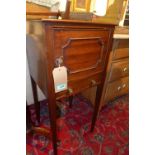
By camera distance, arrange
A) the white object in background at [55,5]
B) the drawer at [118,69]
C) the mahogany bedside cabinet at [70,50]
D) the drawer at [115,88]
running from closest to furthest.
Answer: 1. the mahogany bedside cabinet at [70,50]
2. the white object in background at [55,5]
3. the drawer at [118,69]
4. the drawer at [115,88]

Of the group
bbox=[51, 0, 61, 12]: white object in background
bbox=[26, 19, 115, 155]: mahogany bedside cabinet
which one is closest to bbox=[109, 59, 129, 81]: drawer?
bbox=[26, 19, 115, 155]: mahogany bedside cabinet

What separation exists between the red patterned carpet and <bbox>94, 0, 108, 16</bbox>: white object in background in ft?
3.37

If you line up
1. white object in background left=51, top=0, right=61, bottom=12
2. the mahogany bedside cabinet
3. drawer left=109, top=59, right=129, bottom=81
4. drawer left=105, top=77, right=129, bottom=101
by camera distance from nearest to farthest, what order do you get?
the mahogany bedside cabinet, white object in background left=51, top=0, right=61, bottom=12, drawer left=109, top=59, right=129, bottom=81, drawer left=105, top=77, right=129, bottom=101

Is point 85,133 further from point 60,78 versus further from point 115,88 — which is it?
point 60,78

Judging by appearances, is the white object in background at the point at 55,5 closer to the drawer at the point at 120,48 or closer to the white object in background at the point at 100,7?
the white object in background at the point at 100,7

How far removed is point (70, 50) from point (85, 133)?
0.92 m

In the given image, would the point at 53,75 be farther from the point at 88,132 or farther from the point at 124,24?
the point at 124,24

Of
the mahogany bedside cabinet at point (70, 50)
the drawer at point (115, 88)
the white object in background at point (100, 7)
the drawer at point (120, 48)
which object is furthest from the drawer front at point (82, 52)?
the white object in background at point (100, 7)

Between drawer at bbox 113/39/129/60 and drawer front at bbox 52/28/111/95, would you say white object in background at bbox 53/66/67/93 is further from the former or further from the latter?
drawer at bbox 113/39/129/60

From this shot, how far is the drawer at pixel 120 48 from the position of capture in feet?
4.21

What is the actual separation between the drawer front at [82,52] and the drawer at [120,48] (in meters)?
0.35

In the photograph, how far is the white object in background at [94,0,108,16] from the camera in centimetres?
146
